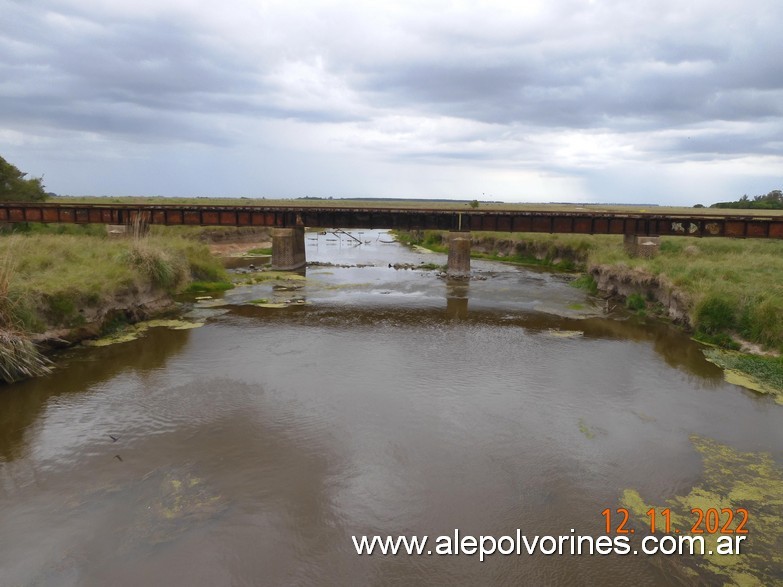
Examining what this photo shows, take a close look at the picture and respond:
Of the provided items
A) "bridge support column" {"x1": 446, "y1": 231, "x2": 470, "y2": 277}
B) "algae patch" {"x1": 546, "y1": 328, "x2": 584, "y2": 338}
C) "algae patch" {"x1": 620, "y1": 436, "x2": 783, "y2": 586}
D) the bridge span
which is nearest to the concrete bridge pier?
"bridge support column" {"x1": 446, "y1": 231, "x2": 470, "y2": 277}

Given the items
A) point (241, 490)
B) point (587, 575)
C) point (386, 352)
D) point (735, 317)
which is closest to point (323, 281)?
point (386, 352)

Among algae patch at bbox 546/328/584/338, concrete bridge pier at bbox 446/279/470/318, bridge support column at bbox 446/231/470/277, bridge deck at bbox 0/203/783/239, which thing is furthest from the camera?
bridge support column at bbox 446/231/470/277

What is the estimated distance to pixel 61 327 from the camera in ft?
58.3

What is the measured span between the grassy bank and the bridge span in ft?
34.5

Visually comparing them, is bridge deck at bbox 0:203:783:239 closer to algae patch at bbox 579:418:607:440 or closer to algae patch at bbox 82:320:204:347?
algae patch at bbox 82:320:204:347

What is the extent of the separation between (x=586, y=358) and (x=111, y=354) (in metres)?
17.3

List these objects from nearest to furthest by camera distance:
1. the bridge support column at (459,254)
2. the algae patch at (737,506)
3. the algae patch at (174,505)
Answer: the algae patch at (737,506) < the algae patch at (174,505) < the bridge support column at (459,254)

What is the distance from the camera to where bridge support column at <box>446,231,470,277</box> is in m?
39.3

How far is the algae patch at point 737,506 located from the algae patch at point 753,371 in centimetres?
491

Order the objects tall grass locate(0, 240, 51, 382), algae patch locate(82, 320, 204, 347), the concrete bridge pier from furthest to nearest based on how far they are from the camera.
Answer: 1. the concrete bridge pier
2. algae patch locate(82, 320, 204, 347)
3. tall grass locate(0, 240, 51, 382)

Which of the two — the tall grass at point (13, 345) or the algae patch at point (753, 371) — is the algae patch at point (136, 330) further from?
the algae patch at point (753, 371)

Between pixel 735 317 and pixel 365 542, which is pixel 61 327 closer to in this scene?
pixel 365 542

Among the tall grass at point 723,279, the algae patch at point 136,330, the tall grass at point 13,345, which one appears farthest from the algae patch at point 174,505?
the tall grass at point 723,279

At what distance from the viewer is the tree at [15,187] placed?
140ft
